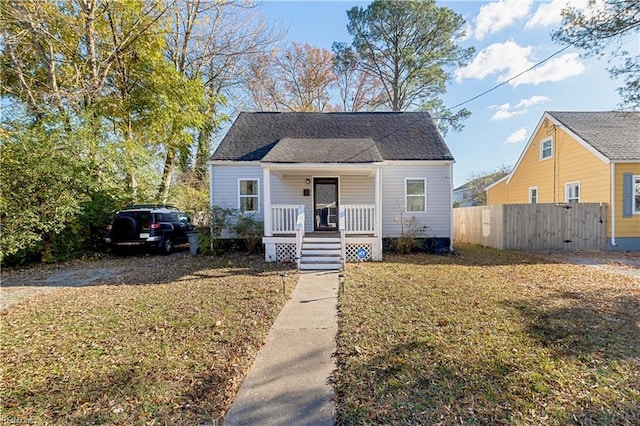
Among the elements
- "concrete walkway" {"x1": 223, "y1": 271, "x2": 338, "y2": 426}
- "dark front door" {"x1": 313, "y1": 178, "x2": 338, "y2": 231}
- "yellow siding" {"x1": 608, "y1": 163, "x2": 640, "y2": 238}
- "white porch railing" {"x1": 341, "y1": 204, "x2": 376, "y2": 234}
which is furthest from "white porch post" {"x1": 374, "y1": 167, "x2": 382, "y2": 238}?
"yellow siding" {"x1": 608, "y1": 163, "x2": 640, "y2": 238}

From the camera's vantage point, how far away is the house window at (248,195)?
10.7 m

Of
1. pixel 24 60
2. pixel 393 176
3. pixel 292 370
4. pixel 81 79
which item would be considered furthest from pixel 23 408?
pixel 24 60

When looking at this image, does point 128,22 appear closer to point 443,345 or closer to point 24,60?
point 24,60

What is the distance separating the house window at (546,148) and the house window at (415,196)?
7.99 meters

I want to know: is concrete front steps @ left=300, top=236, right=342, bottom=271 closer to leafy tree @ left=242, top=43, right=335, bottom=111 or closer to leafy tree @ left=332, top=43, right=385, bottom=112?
leafy tree @ left=332, top=43, right=385, bottom=112

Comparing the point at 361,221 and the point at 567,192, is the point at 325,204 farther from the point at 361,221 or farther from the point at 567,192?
the point at 567,192

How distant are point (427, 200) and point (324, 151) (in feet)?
13.7

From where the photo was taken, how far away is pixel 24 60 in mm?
10875

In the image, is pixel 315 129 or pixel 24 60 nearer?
pixel 24 60

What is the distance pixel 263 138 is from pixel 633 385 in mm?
11204

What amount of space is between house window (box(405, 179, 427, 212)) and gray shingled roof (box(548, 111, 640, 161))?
681 cm

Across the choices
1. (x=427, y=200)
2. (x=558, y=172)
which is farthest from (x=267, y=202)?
(x=558, y=172)

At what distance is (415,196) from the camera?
1062 centimetres

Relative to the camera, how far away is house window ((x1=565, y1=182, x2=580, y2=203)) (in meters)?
12.2
